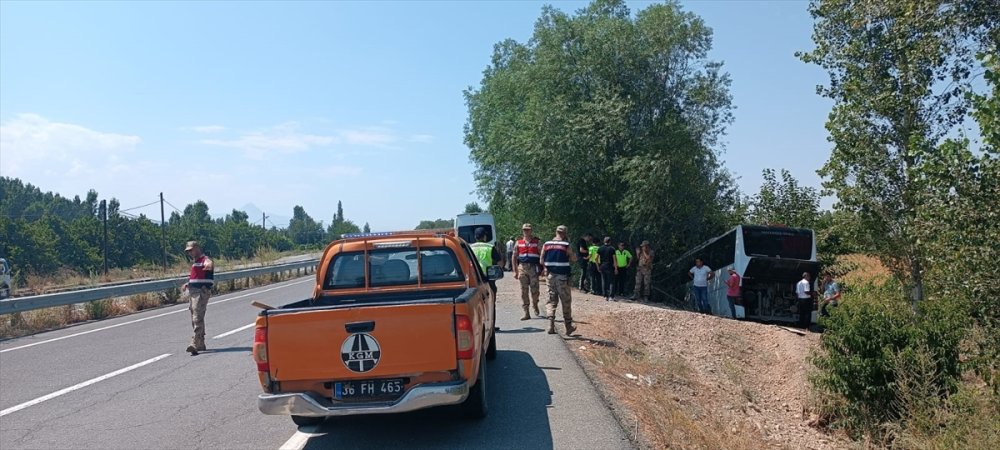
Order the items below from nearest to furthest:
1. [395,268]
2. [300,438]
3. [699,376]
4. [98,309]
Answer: [300,438] < [395,268] < [699,376] < [98,309]

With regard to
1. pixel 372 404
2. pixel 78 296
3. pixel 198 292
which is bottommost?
pixel 372 404

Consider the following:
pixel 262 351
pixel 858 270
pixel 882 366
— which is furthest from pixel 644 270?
pixel 262 351

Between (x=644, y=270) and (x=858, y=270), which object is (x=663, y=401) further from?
(x=858, y=270)

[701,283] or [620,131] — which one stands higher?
[620,131]

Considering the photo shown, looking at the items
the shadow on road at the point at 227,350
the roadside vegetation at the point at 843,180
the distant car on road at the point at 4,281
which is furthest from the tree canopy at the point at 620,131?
the distant car on road at the point at 4,281

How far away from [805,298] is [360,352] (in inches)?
654

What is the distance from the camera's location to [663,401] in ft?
28.7

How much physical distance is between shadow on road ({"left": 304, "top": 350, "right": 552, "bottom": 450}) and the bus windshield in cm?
1421

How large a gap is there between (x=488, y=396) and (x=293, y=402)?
8.45 ft

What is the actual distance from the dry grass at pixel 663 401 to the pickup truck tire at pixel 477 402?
1.39 meters

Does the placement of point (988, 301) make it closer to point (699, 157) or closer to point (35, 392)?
point (35, 392)

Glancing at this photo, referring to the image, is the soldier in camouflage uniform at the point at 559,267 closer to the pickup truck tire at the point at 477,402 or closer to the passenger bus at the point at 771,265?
the pickup truck tire at the point at 477,402

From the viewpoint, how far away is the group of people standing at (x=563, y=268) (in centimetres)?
1193

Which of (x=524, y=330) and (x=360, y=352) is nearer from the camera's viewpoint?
(x=360, y=352)
